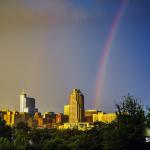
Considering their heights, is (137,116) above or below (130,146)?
above

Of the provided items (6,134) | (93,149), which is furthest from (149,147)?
(6,134)

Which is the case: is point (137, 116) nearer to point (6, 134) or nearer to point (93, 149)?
point (93, 149)

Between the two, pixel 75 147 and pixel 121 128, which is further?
pixel 75 147

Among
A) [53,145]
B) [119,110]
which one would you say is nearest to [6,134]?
[53,145]

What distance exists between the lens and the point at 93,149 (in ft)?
274

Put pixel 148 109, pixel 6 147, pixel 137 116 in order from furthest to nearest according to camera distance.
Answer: pixel 148 109 → pixel 137 116 → pixel 6 147

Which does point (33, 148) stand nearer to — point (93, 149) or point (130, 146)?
point (93, 149)

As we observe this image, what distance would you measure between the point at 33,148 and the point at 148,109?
26682mm

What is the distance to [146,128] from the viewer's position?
215 feet

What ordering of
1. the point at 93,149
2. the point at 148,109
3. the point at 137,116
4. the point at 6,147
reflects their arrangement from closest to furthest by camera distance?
the point at 6,147 < the point at 137,116 < the point at 148,109 < the point at 93,149

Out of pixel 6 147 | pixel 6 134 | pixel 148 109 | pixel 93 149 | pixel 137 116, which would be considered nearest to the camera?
pixel 6 147

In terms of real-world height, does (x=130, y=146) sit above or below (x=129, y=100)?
below

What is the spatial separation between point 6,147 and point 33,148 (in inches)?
883

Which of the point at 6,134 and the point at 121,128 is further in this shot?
the point at 6,134
